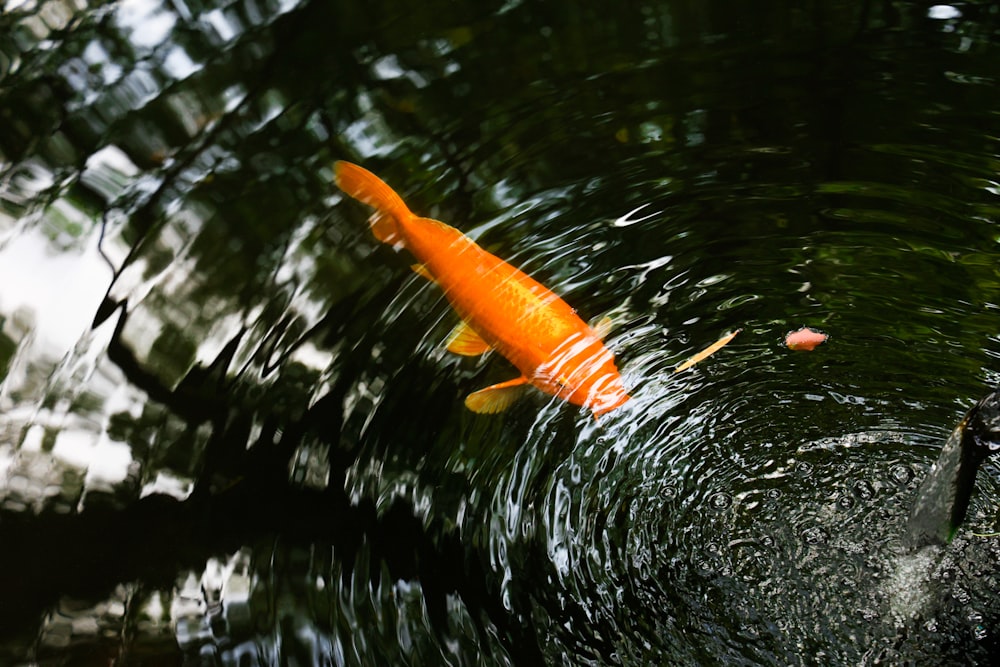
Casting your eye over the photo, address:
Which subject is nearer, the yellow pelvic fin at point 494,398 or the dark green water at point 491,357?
the dark green water at point 491,357

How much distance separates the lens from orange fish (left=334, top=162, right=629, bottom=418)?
2.73 metres

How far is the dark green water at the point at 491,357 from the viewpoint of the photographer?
2.27 meters

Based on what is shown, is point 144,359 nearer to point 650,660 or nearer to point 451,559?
point 451,559

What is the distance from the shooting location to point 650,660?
2174mm

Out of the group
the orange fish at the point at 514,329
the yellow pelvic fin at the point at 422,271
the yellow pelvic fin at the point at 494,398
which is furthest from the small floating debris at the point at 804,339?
the yellow pelvic fin at the point at 422,271

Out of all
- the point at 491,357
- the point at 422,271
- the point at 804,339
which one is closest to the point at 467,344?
the point at 491,357

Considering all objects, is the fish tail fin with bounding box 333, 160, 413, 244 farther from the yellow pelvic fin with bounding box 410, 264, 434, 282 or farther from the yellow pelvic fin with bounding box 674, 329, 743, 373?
the yellow pelvic fin with bounding box 674, 329, 743, 373

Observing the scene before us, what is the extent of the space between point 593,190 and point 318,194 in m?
0.96

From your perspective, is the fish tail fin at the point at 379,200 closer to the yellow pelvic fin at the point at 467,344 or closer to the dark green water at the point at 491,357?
the dark green water at the point at 491,357

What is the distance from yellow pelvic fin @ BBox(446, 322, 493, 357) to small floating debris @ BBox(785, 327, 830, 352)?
0.96m

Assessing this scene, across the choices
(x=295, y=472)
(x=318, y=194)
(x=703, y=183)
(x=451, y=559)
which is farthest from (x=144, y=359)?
(x=703, y=183)

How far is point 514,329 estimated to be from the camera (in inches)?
108

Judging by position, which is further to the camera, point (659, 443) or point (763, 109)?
point (763, 109)

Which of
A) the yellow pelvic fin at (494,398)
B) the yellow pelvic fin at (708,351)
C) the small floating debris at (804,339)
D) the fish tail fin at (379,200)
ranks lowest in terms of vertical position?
the small floating debris at (804,339)
